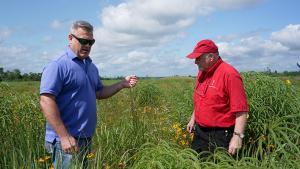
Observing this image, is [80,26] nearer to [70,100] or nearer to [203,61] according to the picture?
[70,100]

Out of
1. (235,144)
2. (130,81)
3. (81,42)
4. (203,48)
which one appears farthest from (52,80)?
(235,144)

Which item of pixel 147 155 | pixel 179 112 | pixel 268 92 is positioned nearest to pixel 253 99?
pixel 268 92

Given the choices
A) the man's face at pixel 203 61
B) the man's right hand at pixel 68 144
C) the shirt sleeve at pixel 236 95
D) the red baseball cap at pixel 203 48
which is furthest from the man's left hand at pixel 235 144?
the man's right hand at pixel 68 144

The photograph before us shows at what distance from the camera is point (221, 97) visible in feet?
13.0

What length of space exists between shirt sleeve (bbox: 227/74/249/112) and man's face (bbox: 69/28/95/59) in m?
1.31

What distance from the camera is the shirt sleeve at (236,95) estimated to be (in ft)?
12.5

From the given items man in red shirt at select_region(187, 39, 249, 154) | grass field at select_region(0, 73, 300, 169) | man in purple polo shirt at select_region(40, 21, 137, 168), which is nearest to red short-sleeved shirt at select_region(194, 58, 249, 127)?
man in red shirt at select_region(187, 39, 249, 154)

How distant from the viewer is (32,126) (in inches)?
182

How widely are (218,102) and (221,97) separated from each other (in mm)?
57

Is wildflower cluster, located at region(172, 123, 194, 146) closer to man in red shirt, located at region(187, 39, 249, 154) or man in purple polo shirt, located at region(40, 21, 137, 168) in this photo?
man in red shirt, located at region(187, 39, 249, 154)

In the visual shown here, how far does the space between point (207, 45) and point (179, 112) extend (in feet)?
9.50

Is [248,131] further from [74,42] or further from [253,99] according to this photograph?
[74,42]

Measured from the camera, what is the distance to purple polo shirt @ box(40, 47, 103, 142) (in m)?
3.42

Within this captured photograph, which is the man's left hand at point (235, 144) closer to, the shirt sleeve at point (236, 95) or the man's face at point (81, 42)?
the shirt sleeve at point (236, 95)
